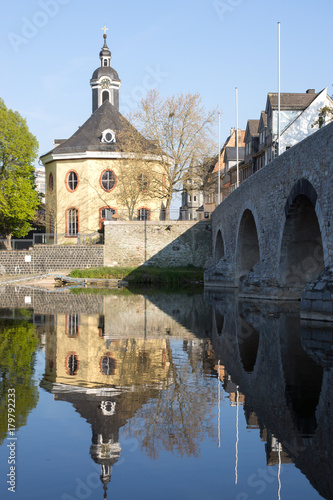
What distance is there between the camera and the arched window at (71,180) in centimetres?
5188

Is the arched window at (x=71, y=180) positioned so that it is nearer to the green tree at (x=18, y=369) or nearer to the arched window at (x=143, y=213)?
the arched window at (x=143, y=213)

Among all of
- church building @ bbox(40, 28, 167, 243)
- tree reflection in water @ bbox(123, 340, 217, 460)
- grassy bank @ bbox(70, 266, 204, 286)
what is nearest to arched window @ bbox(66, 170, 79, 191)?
church building @ bbox(40, 28, 167, 243)

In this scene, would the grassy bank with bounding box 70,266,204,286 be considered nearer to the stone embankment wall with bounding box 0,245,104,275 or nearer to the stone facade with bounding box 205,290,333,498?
the stone embankment wall with bounding box 0,245,104,275

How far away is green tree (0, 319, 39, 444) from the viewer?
6.86m

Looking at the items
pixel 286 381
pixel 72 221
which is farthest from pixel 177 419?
pixel 72 221

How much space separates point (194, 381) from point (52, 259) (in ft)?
122

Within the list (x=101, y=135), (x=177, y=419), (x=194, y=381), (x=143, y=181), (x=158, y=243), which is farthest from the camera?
(x=101, y=135)

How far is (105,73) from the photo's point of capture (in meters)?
59.1

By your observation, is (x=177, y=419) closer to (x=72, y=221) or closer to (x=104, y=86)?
(x=72, y=221)

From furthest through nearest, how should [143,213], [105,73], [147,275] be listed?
1. [105,73]
2. [143,213]
3. [147,275]

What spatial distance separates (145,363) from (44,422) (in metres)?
3.59

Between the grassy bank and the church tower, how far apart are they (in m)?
24.2

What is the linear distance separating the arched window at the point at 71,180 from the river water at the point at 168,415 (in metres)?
39.3

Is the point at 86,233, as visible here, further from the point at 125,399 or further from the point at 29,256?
the point at 125,399
